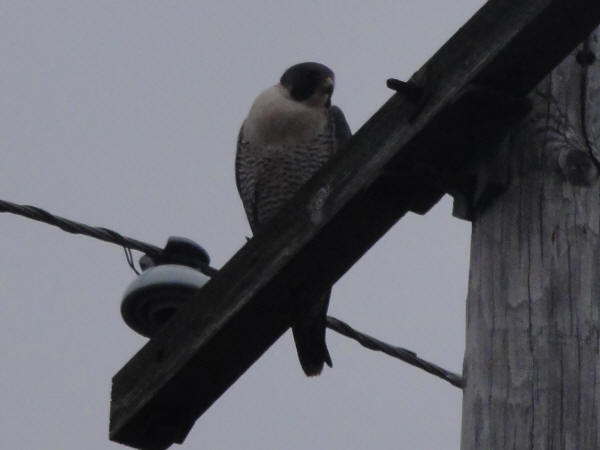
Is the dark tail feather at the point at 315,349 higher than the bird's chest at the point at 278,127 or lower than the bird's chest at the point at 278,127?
lower

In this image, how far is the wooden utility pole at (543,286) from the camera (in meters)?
2.37

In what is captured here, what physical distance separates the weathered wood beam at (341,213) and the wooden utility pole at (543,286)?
0.12 metres

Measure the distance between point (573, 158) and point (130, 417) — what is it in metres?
1.22

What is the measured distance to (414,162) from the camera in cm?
277

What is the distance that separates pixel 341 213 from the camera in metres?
2.81

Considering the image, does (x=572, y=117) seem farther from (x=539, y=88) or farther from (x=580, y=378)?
(x=580, y=378)

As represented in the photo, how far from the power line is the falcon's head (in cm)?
205

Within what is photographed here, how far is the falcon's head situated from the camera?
6195 millimetres

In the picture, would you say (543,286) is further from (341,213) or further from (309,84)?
(309,84)

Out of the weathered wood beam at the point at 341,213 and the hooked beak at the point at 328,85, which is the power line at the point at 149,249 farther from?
the hooked beak at the point at 328,85

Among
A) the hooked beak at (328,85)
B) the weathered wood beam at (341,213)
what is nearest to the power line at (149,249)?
the weathered wood beam at (341,213)

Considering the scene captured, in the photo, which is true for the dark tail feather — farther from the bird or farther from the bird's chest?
the bird's chest

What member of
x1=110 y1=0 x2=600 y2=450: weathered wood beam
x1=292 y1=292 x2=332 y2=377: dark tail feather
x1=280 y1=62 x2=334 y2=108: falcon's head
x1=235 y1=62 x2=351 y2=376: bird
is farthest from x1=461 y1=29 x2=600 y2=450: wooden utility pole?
x1=280 y1=62 x2=334 y2=108: falcon's head

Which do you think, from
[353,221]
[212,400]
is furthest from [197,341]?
[353,221]
